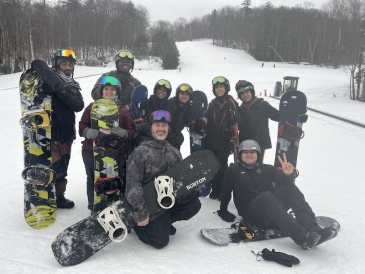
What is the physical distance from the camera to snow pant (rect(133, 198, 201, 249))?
2.65 m

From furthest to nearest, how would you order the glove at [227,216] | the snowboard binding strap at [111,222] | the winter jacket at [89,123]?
the glove at [227,216], the winter jacket at [89,123], the snowboard binding strap at [111,222]

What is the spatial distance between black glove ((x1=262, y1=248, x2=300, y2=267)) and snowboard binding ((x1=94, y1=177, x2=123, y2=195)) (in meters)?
1.56

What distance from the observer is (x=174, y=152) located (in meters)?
2.94

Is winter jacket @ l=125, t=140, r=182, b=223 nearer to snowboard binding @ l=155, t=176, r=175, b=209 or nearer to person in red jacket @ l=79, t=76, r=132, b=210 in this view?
snowboard binding @ l=155, t=176, r=175, b=209

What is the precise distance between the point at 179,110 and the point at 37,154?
170 centimetres

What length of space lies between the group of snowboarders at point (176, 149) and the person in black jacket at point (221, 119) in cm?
1

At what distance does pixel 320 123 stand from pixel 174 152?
9.66m

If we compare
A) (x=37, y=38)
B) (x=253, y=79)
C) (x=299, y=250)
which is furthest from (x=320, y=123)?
(x=37, y=38)

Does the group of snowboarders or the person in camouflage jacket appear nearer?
the person in camouflage jacket

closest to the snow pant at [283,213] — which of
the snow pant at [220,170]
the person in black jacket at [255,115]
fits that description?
the person in black jacket at [255,115]

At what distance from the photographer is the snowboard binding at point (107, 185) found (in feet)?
9.21

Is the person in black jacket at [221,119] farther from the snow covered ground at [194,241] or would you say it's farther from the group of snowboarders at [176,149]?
the snow covered ground at [194,241]

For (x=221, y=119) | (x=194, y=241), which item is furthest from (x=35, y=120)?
(x=221, y=119)

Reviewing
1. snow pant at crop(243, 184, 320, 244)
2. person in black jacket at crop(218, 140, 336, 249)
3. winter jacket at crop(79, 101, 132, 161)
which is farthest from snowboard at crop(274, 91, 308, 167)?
winter jacket at crop(79, 101, 132, 161)
